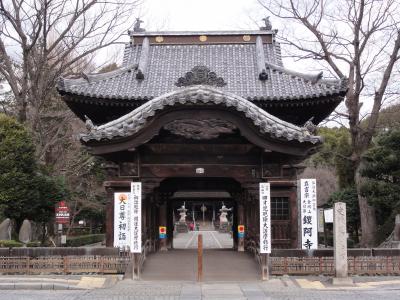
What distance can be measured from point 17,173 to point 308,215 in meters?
13.5

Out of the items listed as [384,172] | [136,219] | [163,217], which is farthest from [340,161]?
[136,219]

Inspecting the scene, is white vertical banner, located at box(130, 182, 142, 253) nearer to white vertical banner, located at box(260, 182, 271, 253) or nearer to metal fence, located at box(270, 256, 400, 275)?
white vertical banner, located at box(260, 182, 271, 253)

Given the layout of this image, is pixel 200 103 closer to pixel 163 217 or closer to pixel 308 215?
pixel 308 215

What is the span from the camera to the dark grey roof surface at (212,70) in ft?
54.3

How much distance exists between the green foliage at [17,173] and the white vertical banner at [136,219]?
10.6 metres

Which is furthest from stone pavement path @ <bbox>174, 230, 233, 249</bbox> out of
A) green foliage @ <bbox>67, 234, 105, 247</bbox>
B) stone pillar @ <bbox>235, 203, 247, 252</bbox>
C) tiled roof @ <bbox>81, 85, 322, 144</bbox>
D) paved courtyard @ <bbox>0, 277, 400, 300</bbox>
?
tiled roof @ <bbox>81, 85, 322, 144</bbox>

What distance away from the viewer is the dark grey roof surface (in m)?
16.5

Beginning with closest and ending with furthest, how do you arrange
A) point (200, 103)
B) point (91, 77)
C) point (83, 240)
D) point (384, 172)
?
point (200, 103)
point (91, 77)
point (384, 172)
point (83, 240)

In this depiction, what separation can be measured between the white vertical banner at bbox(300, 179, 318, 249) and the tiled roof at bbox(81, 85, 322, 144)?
1440mm

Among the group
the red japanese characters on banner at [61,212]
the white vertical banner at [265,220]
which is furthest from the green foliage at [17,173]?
the white vertical banner at [265,220]

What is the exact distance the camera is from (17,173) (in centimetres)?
2105

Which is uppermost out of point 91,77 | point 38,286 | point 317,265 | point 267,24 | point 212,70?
point 267,24

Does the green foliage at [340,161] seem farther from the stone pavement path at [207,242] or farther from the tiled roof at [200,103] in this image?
the tiled roof at [200,103]

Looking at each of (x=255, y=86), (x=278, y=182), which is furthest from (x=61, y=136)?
(x=278, y=182)
